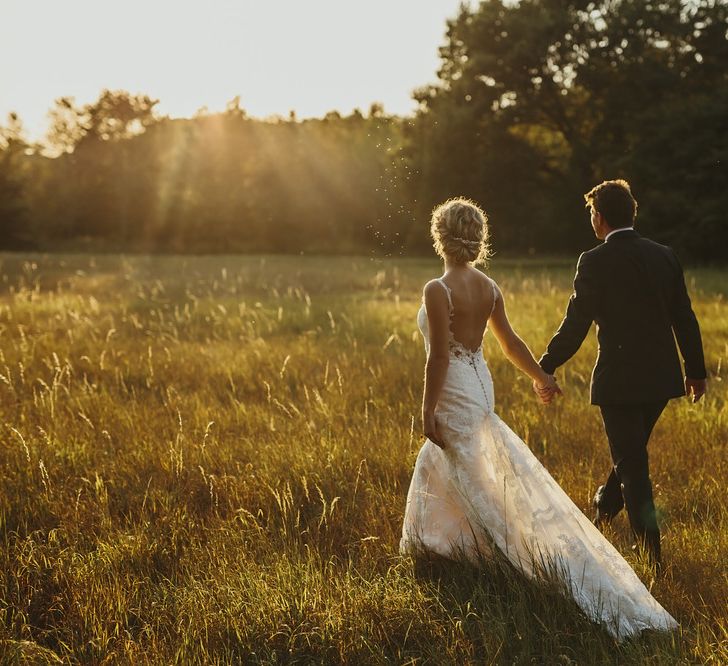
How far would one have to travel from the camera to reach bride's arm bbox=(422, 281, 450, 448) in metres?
3.48

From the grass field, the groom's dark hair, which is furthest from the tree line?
the groom's dark hair

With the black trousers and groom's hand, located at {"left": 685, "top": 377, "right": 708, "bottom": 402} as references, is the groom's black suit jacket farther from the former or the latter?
groom's hand, located at {"left": 685, "top": 377, "right": 708, "bottom": 402}

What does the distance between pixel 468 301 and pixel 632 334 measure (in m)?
0.86

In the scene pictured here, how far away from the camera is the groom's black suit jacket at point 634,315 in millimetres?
3607

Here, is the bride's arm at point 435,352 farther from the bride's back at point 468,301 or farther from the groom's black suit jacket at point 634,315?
the groom's black suit jacket at point 634,315

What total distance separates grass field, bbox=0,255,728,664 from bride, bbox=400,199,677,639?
0.17m

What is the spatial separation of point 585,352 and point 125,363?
553cm

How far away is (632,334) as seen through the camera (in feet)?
11.9

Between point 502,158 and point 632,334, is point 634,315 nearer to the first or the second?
point 632,334

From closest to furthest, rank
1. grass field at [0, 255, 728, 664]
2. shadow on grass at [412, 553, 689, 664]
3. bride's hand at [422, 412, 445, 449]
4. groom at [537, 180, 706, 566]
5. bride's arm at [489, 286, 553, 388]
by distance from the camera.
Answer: shadow on grass at [412, 553, 689, 664], grass field at [0, 255, 728, 664], bride's hand at [422, 412, 445, 449], groom at [537, 180, 706, 566], bride's arm at [489, 286, 553, 388]

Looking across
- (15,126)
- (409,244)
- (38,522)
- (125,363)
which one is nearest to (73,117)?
(15,126)

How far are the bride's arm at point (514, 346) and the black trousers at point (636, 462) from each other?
1.17ft

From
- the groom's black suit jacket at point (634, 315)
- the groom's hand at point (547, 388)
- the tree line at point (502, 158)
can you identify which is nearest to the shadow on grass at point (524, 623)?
the groom's hand at point (547, 388)

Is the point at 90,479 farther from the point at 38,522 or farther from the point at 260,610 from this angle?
the point at 260,610
